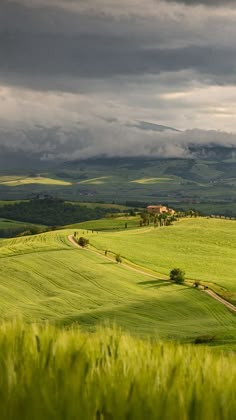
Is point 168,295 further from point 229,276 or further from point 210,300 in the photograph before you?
point 229,276

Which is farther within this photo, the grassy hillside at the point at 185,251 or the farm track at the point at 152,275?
the grassy hillside at the point at 185,251

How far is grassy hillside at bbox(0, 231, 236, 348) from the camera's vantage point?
91.6 metres

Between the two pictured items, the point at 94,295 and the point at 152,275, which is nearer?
the point at 94,295

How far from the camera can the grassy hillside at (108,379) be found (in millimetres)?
3656

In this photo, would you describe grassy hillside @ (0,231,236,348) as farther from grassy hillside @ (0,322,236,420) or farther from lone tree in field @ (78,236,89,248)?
grassy hillside @ (0,322,236,420)

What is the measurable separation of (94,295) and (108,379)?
112268 mm

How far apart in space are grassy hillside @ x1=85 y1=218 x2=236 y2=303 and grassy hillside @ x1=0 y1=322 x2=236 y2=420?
123 m

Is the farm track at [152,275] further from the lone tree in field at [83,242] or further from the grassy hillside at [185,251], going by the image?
the grassy hillside at [185,251]

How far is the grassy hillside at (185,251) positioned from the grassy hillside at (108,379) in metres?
123

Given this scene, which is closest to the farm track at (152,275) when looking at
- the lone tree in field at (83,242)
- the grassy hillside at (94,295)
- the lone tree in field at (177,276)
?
the lone tree in field at (83,242)

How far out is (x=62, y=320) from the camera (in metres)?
88.0

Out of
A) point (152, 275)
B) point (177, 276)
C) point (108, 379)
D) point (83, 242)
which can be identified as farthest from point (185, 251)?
point (108, 379)

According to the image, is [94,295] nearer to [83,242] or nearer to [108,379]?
[83,242]

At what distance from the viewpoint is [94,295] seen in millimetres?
115250
